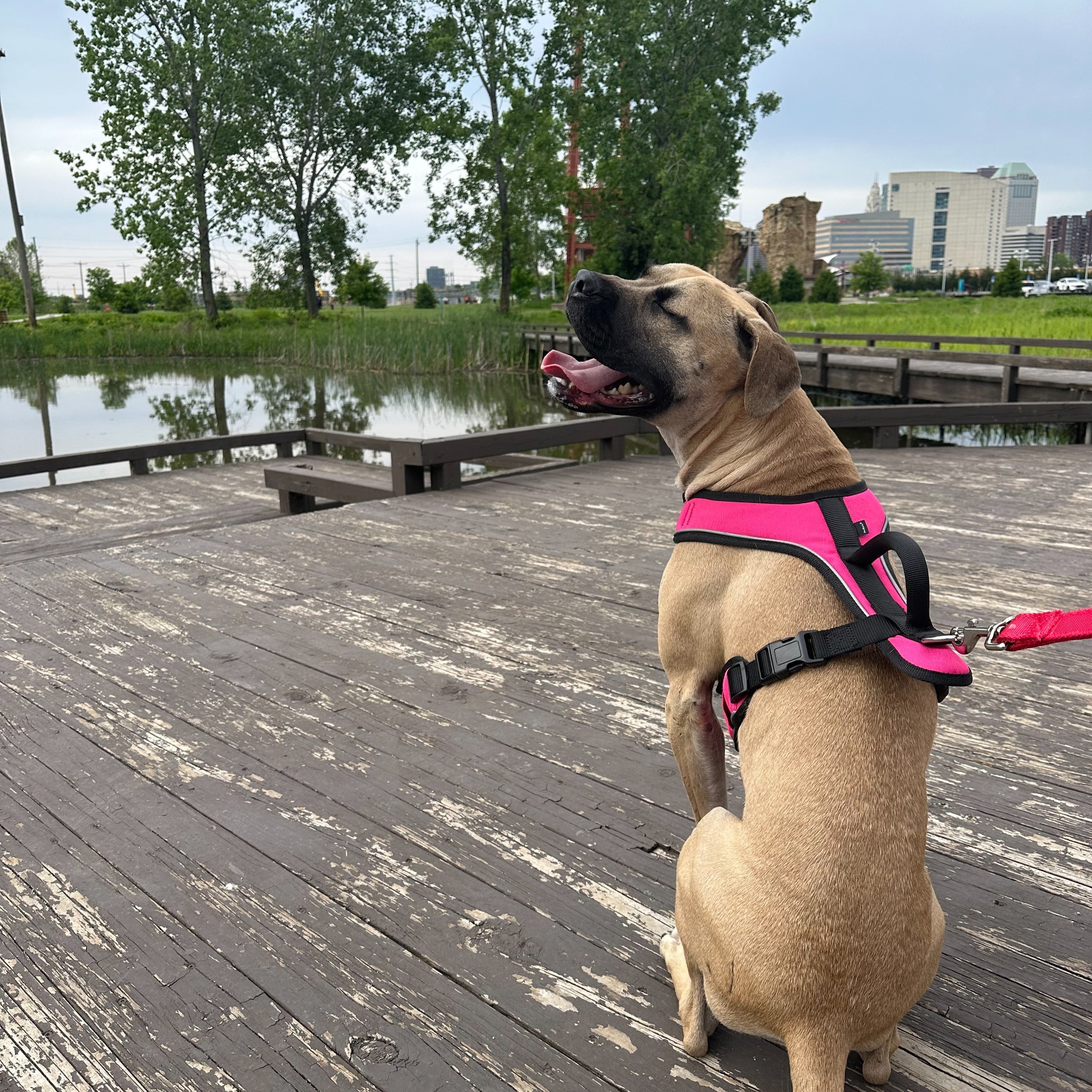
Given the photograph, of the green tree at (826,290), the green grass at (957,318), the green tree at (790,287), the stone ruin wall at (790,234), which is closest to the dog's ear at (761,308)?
the green grass at (957,318)

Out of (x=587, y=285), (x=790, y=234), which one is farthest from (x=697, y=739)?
(x=790, y=234)

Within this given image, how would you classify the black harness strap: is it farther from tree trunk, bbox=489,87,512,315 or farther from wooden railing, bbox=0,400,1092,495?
tree trunk, bbox=489,87,512,315

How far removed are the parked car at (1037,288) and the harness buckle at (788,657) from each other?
6140 centimetres

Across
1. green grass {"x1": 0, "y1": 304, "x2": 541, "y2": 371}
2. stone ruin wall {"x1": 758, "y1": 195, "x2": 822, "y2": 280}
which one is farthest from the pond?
stone ruin wall {"x1": 758, "y1": 195, "x2": 822, "y2": 280}

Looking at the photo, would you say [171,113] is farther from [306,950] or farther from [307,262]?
[306,950]

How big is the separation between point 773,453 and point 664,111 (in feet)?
110

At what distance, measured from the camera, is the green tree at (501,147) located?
31.1m

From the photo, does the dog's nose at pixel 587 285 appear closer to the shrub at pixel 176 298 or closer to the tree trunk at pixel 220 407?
the tree trunk at pixel 220 407

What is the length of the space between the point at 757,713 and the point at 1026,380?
A: 44.5 ft

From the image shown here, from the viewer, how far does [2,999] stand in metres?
1.68

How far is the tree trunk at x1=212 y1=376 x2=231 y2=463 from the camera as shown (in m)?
12.7

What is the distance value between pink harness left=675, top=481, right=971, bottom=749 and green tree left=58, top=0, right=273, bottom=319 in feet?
107

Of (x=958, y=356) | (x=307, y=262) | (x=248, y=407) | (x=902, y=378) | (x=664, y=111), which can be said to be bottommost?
(x=248, y=407)

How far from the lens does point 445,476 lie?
21.5 ft
